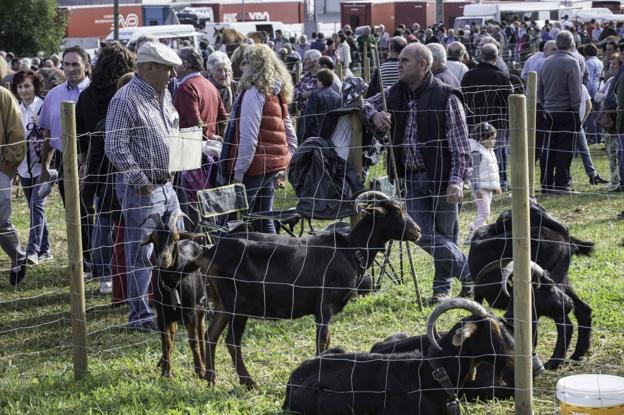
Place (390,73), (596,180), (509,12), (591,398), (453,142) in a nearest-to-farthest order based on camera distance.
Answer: (591,398)
(453,142)
(390,73)
(596,180)
(509,12)

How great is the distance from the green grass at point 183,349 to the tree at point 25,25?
93.5ft

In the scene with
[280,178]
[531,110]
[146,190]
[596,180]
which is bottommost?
[596,180]

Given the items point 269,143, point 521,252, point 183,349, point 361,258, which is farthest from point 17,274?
point 521,252

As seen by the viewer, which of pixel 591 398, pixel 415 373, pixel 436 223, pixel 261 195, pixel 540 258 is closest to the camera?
pixel 591 398

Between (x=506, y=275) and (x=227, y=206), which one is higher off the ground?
(x=227, y=206)

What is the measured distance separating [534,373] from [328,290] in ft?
4.66

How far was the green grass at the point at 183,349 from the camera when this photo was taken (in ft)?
19.8

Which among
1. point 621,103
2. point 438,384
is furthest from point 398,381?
point 621,103

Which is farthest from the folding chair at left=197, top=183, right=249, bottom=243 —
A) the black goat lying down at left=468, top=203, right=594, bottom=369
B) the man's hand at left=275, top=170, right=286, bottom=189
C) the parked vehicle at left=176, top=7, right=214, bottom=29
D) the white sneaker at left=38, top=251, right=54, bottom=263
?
the parked vehicle at left=176, top=7, right=214, bottom=29

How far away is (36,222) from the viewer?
1052 centimetres

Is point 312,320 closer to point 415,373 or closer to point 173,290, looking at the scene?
point 173,290

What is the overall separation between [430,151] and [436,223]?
0.63 metres

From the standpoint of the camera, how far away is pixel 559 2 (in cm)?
5088

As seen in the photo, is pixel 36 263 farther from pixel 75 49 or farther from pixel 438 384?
pixel 438 384
